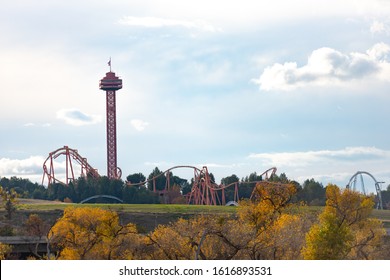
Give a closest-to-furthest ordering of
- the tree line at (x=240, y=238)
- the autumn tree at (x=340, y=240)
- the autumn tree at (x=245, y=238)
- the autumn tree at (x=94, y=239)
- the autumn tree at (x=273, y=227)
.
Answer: the autumn tree at (x=340, y=240), the autumn tree at (x=245, y=238), the tree line at (x=240, y=238), the autumn tree at (x=273, y=227), the autumn tree at (x=94, y=239)

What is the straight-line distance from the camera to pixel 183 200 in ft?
542

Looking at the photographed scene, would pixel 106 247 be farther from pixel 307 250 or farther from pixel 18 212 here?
pixel 18 212

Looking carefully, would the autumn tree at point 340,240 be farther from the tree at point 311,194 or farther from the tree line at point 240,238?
the tree at point 311,194

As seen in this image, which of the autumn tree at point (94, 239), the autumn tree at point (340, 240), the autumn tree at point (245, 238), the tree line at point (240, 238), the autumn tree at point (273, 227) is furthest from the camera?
the autumn tree at point (94, 239)

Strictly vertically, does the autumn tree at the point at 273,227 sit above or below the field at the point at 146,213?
below

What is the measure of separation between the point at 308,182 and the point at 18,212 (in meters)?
85.0

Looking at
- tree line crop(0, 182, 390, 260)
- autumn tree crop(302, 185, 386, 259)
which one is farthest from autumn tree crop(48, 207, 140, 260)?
autumn tree crop(302, 185, 386, 259)

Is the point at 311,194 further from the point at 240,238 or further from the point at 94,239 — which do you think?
the point at 94,239

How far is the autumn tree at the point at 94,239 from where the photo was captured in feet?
180

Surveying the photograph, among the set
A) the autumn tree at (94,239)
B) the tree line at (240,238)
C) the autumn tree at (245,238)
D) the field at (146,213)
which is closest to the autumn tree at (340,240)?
the tree line at (240,238)

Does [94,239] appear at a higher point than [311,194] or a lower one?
lower

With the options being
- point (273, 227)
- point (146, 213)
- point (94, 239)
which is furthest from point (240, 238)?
point (146, 213)

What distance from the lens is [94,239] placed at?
177 feet
